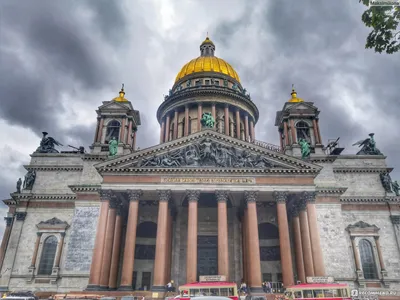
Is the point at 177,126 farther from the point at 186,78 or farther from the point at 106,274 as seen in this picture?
the point at 106,274

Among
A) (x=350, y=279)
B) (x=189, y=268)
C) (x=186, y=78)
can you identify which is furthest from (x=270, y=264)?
(x=186, y=78)

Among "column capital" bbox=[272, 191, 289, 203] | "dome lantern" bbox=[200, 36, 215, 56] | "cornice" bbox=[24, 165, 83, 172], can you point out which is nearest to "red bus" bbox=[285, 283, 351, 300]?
"column capital" bbox=[272, 191, 289, 203]

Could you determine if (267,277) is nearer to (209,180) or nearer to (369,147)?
(209,180)

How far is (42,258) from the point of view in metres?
33.6

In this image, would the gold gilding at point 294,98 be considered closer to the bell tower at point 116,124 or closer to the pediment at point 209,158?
the pediment at point 209,158

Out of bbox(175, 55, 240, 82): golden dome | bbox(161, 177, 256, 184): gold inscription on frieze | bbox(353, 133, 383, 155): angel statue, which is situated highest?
bbox(175, 55, 240, 82): golden dome

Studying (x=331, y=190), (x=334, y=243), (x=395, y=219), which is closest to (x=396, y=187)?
(x=395, y=219)

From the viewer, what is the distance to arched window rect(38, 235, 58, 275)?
109ft

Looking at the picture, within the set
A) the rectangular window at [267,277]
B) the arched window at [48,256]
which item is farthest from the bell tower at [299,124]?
the arched window at [48,256]

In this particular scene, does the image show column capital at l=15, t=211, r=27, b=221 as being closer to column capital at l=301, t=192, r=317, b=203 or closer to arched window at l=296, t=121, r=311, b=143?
column capital at l=301, t=192, r=317, b=203

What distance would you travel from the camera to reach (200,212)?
35.4 metres

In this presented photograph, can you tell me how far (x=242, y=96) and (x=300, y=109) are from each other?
1140 centimetres

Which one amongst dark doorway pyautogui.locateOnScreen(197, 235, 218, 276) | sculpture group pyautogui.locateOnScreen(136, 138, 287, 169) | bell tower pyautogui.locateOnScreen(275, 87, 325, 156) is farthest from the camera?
bell tower pyautogui.locateOnScreen(275, 87, 325, 156)

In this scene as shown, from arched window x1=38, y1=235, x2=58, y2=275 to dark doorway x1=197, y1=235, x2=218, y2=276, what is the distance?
14.8 meters
